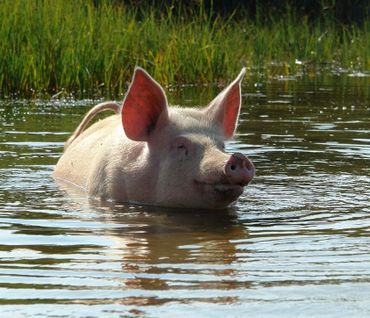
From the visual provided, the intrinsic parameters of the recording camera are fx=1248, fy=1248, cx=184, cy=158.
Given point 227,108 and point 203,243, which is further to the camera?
point 227,108

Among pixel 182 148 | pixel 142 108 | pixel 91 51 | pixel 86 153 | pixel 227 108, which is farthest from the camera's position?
pixel 91 51

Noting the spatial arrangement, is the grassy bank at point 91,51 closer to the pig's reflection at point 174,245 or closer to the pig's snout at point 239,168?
the pig's reflection at point 174,245

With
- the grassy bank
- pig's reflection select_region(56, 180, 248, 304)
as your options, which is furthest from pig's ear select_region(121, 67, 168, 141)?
the grassy bank

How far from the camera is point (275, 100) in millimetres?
15484

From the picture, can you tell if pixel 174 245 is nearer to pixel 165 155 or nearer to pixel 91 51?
pixel 165 155

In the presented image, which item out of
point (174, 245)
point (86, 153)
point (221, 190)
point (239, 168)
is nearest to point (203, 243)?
point (174, 245)

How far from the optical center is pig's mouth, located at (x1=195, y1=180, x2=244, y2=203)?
7109 mm

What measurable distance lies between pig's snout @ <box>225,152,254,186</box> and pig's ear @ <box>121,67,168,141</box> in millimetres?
992

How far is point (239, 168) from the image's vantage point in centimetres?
688

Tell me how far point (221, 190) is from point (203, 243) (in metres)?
0.88

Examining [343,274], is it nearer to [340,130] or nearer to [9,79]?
[340,130]

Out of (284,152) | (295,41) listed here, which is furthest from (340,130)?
(295,41)

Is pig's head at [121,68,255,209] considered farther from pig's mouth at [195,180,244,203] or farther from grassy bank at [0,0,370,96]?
grassy bank at [0,0,370,96]

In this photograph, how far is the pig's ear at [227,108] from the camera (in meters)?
8.04
